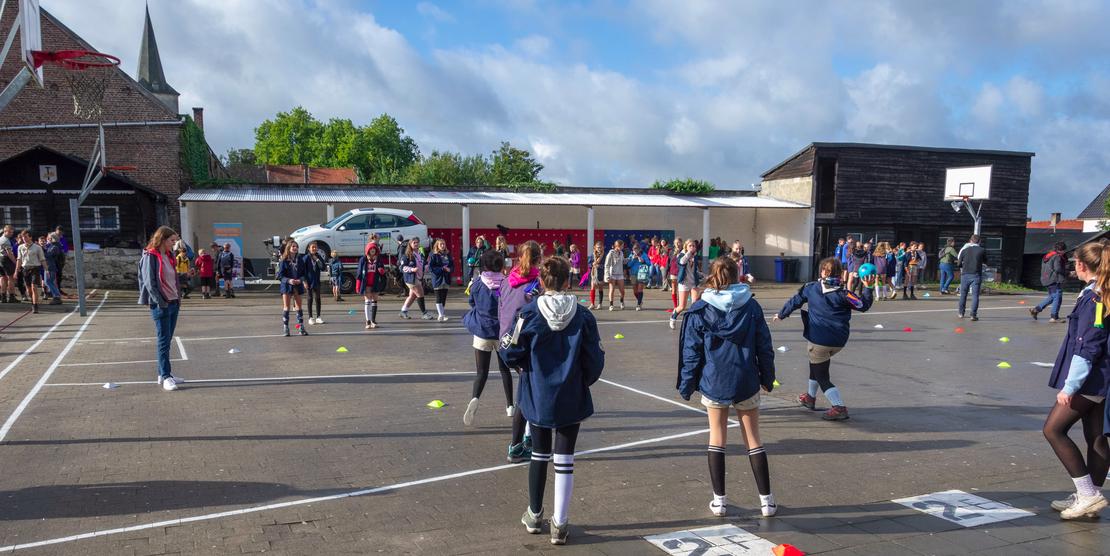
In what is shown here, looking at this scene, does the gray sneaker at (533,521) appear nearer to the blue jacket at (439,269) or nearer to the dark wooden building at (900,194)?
the blue jacket at (439,269)

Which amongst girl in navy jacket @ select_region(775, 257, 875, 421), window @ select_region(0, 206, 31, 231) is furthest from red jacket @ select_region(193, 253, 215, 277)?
girl in navy jacket @ select_region(775, 257, 875, 421)

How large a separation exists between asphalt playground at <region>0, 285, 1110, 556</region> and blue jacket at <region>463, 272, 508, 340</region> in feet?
3.10

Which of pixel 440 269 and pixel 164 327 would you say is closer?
pixel 164 327

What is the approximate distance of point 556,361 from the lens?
442cm

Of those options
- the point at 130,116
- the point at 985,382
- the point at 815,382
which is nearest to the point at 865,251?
the point at 985,382

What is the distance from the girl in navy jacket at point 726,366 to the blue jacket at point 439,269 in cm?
1069

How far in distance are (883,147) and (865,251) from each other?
382 inches

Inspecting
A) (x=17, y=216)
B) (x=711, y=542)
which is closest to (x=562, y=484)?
(x=711, y=542)

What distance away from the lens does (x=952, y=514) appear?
4898mm

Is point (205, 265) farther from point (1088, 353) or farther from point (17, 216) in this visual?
point (1088, 353)

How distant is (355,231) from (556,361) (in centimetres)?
1957

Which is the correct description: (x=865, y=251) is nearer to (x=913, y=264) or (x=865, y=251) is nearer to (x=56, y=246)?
(x=913, y=264)

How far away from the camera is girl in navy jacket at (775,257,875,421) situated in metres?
7.10

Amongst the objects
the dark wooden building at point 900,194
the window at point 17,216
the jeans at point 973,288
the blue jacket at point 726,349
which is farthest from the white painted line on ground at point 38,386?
the dark wooden building at point 900,194
